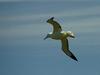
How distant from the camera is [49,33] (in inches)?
1372

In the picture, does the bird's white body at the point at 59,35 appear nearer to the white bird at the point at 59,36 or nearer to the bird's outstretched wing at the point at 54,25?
the white bird at the point at 59,36

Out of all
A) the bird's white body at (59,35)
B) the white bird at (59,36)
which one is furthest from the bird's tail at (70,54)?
the bird's white body at (59,35)

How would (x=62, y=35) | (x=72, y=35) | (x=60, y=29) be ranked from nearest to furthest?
(x=72, y=35), (x=62, y=35), (x=60, y=29)

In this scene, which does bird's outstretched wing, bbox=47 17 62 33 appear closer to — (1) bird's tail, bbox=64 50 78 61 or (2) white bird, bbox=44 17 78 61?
(2) white bird, bbox=44 17 78 61

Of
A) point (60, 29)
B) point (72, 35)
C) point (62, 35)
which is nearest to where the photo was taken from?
point (72, 35)

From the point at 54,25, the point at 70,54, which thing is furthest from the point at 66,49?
the point at 54,25

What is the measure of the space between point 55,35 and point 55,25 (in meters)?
2.32

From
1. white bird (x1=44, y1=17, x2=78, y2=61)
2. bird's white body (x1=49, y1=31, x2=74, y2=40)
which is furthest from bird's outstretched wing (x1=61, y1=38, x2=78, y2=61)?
bird's white body (x1=49, y1=31, x2=74, y2=40)

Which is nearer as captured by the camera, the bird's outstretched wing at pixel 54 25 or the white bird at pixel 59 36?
the white bird at pixel 59 36

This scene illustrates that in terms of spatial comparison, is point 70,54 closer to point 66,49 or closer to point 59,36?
point 66,49

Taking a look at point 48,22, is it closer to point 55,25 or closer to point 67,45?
point 55,25

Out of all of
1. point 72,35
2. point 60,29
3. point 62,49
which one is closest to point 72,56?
point 62,49

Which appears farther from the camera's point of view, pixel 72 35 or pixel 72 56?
pixel 72 56

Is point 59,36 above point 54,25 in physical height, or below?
below
